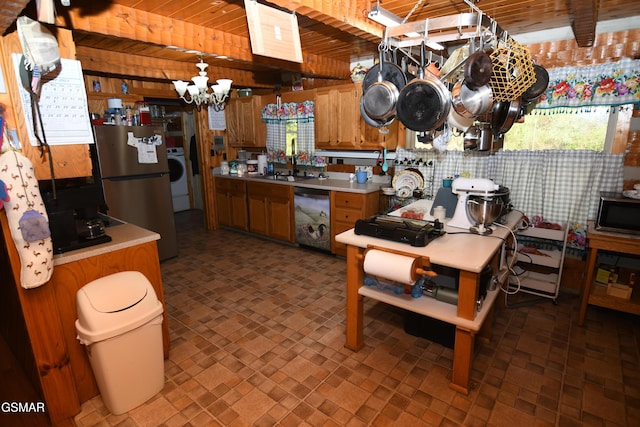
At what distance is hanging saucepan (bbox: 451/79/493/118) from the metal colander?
50mm

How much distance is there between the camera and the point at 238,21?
280 cm

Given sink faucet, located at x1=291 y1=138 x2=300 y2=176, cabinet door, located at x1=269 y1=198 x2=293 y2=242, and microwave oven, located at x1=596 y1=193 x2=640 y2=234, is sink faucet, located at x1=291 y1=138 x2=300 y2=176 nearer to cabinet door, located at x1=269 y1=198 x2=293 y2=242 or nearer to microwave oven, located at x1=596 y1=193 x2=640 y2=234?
cabinet door, located at x1=269 y1=198 x2=293 y2=242

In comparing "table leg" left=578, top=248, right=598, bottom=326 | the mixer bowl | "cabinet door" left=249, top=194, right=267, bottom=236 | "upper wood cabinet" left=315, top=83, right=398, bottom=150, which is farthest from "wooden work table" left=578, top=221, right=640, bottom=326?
"cabinet door" left=249, top=194, right=267, bottom=236

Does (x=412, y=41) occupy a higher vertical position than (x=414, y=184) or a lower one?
higher

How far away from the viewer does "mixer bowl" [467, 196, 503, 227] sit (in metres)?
2.17

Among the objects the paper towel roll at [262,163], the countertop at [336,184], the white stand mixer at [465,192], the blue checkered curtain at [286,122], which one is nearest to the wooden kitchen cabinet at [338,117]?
the blue checkered curtain at [286,122]

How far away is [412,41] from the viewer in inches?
79.3

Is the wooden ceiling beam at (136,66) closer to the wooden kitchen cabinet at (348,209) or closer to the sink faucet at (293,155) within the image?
the sink faucet at (293,155)

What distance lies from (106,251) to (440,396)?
6.91 ft

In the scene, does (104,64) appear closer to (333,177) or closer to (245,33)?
(245,33)

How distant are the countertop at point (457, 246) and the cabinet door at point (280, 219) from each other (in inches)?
91.2

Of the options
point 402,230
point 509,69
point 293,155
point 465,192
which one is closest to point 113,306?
point 402,230

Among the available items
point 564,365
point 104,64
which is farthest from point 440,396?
point 104,64

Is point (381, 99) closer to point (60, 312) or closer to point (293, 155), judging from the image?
point (60, 312)
